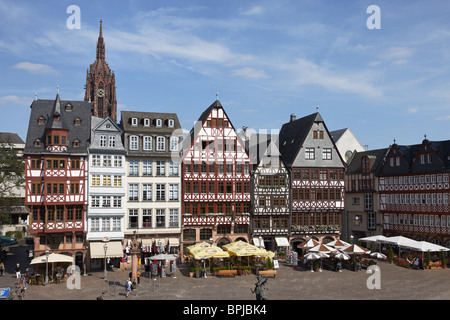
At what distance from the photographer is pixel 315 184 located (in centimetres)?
4825

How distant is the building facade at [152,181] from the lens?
4203cm

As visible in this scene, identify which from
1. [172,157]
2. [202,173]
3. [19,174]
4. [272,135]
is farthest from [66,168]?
[272,135]

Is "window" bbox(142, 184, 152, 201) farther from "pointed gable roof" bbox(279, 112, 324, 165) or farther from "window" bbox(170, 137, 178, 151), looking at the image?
"pointed gable roof" bbox(279, 112, 324, 165)

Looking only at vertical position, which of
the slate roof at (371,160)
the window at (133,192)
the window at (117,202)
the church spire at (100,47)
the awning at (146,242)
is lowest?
the awning at (146,242)

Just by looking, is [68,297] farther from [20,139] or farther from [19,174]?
[20,139]

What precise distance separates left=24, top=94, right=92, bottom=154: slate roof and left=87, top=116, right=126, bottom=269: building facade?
2.96 ft

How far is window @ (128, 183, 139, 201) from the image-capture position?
42062 millimetres

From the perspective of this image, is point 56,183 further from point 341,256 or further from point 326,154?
point 326,154

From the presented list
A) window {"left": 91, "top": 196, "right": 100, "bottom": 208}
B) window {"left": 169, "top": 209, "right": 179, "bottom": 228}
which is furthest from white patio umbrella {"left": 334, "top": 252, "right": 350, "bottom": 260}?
window {"left": 91, "top": 196, "right": 100, "bottom": 208}

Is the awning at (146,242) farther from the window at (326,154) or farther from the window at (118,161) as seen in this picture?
the window at (326,154)

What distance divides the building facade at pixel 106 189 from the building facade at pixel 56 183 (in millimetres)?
704

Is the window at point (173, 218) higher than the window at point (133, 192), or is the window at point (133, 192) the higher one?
the window at point (133, 192)

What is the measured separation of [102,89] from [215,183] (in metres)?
73.8

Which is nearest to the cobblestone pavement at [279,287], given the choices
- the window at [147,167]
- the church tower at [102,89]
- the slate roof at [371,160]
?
the window at [147,167]
